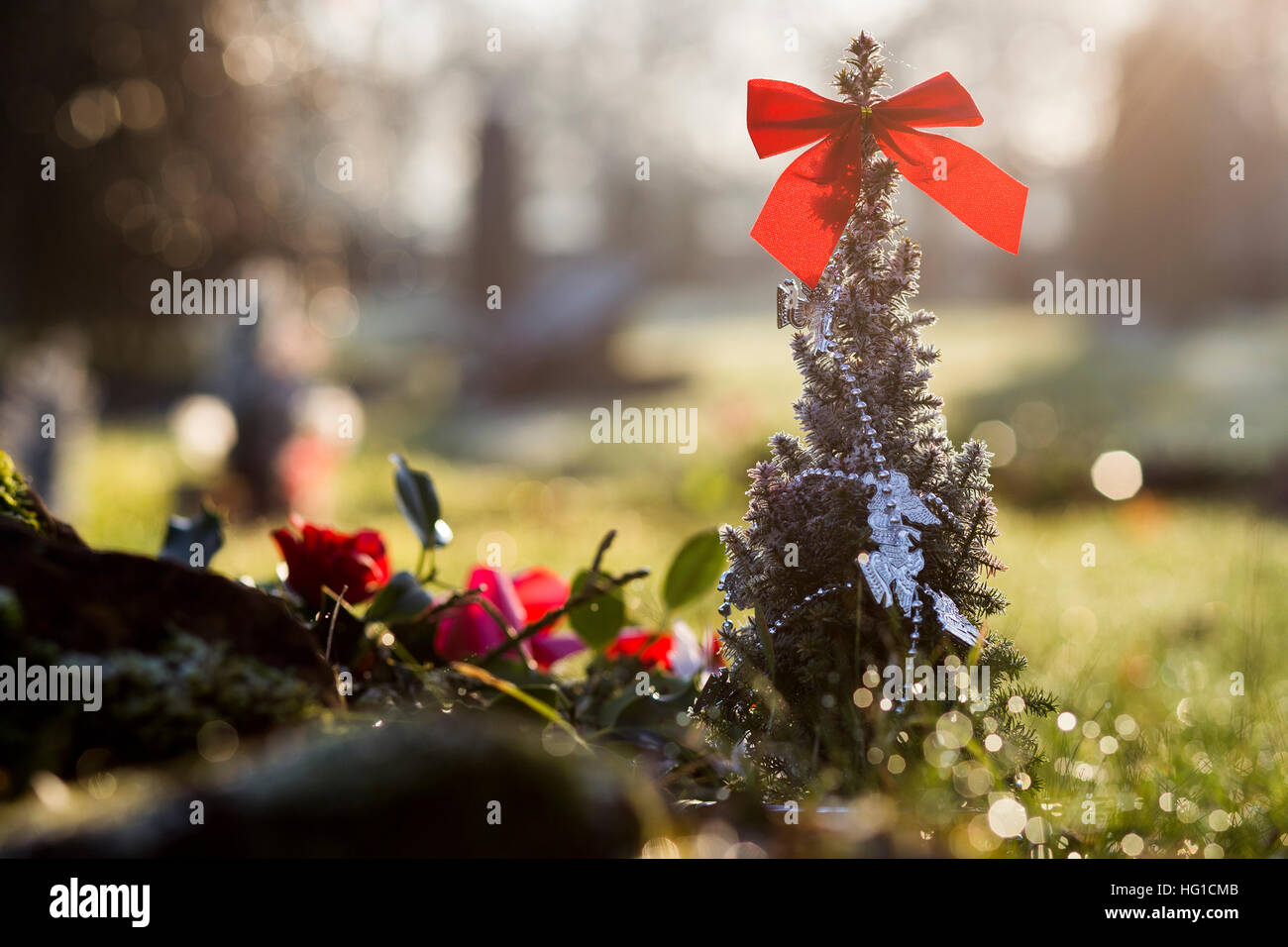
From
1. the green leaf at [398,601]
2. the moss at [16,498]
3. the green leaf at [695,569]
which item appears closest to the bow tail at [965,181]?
the green leaf at [695,569]

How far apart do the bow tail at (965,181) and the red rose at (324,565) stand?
1078mm

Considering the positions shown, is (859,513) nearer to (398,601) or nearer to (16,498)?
(398,601)

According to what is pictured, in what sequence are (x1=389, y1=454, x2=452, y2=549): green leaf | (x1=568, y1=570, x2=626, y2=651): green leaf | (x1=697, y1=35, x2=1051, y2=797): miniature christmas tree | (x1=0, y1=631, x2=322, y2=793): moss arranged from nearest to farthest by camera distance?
(x1=0, y1=631, x2=322, y2=793): moss < (x1=697, y1=35, x2=1051, y2=797): miniature christmas tree < (x1=389, y1=454, x2=452, y2=549): green leaf < (x1=568, y1=570, x2=626, y2=651): green leaf

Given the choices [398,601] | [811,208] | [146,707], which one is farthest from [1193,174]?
[146,707]

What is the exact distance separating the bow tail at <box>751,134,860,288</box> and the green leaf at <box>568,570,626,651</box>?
2.37 feet

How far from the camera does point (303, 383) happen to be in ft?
20.3

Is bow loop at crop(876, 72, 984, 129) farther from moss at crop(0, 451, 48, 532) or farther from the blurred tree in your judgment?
the blurred tree

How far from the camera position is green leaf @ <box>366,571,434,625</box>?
1641mm

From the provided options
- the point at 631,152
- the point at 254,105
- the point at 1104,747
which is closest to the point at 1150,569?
the point at 1104,747

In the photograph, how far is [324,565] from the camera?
1.72 m

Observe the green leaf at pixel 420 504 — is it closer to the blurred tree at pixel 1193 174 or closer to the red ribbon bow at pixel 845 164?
the red ribbon bow at pixel 845 164

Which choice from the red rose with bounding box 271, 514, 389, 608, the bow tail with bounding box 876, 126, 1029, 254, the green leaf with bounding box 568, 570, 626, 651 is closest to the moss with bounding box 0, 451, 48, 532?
the red rose with bounding box 271, 514, 389, 608

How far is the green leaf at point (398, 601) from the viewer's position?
164cm
